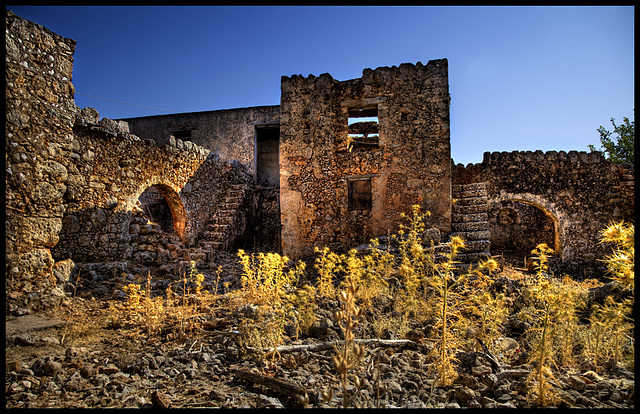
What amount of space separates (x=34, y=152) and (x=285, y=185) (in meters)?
5.10

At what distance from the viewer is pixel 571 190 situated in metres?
11.2

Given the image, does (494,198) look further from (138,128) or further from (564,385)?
(138,128)

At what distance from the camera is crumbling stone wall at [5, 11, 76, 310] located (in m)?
4.34

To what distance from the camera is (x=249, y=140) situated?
16625 mm

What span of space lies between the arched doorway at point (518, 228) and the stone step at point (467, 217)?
22.9ft

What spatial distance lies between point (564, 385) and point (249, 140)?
15727 millimetres

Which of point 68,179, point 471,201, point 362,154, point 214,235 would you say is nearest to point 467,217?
point 471,201

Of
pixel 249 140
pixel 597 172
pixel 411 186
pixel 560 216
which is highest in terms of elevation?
pixel 249 140

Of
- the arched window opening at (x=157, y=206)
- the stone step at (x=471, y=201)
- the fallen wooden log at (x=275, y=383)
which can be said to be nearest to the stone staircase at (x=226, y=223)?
the arched window opening at (x=157, y=206)

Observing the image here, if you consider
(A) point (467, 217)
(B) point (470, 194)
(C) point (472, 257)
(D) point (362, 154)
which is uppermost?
(D) point (362, 154)

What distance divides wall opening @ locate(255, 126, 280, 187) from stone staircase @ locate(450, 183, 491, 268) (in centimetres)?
1003

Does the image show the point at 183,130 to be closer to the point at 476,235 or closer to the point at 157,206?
the point at 157,206

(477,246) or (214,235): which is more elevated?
(477,246)

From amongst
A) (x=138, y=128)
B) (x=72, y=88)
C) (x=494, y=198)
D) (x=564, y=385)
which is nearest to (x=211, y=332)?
(x=564, y=385)
